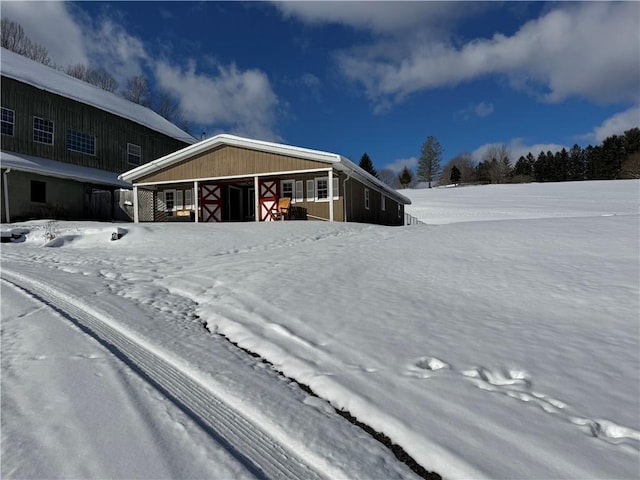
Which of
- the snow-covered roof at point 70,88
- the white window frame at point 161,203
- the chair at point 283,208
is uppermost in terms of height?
the snow-covered roof at point 70,88

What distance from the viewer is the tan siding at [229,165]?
16.9 meters

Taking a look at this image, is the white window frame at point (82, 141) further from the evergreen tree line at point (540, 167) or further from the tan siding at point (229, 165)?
the evergreen tree line at point (540, 167)

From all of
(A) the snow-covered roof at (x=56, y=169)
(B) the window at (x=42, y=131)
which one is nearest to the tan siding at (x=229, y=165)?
(A) the snow-covered roof at (x=56, y=169)

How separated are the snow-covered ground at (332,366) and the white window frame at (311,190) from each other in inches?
410

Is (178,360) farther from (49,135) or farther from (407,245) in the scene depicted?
(49,135)

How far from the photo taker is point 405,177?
7200 centimetres

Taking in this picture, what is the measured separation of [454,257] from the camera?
7.45 meters

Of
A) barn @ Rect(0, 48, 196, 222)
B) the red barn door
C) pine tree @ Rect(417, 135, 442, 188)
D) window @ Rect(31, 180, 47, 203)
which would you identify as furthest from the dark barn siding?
pine tree @ Rect(417, 135, 442, 188)

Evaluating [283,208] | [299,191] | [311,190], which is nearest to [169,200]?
[283,208]

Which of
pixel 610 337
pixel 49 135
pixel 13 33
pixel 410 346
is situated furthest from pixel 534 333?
pixel 13 33

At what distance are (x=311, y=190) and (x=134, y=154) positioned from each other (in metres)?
13.1

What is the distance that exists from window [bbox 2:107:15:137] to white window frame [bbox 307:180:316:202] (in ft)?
45.5

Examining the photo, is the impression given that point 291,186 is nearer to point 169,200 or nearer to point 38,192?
point 169,200

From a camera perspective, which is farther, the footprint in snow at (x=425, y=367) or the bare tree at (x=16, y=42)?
the bare tree at (x=16, y=42)
